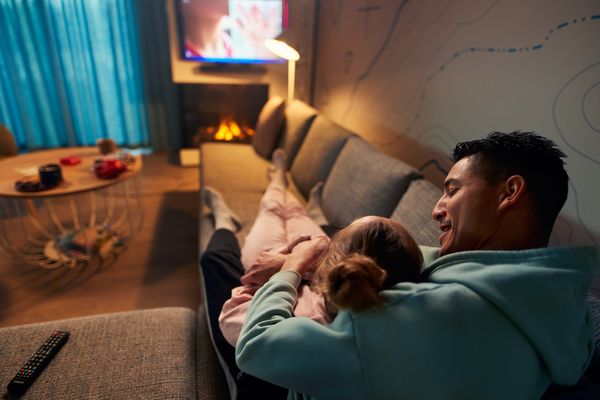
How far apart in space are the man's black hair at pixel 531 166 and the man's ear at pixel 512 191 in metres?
0.01

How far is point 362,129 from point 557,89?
1.44 meters

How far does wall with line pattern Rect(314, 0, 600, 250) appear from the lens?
1042 mm

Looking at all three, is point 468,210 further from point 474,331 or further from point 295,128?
point 295,128

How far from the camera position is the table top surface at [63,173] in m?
1.72

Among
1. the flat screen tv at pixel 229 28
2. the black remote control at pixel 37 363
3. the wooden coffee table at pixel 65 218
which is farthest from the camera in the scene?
the flat screen tv at pixel 229 28

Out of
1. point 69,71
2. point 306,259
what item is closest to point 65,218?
point 69,71

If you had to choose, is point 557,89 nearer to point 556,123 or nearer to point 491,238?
point 556,123

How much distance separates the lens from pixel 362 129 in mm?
2496

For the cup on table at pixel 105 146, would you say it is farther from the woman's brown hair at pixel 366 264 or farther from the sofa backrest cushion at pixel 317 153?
the woman's brown hair at pixel 366 264

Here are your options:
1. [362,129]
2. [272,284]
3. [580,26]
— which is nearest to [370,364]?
[272,284]

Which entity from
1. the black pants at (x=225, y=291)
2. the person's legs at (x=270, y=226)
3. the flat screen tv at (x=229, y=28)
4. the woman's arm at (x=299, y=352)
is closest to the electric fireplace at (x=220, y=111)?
the flat screen tv at (x=229, y=28)

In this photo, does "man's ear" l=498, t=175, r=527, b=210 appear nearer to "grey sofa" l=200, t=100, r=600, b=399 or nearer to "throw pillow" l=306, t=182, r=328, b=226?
"grey sofa" l=200, t=100, r=600, b=399

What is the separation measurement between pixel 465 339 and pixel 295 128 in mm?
2110

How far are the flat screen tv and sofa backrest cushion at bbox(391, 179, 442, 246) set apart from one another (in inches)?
97.4
